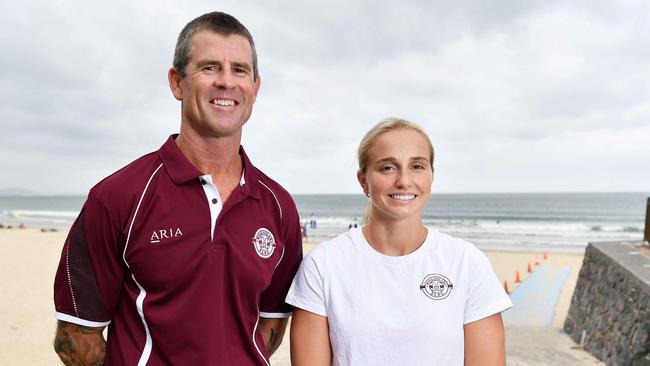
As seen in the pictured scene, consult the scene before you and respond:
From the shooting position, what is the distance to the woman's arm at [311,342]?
197 cm

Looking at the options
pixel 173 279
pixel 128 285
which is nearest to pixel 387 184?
pixel 173 279

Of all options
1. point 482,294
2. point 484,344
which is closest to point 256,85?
point 482,294

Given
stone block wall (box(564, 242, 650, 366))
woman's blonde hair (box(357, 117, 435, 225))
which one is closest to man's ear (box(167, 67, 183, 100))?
woman's blonde hair (box(357, 117, 435, 225))

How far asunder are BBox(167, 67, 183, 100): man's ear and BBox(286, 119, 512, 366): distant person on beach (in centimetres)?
76

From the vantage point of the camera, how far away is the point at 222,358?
182 centimetres

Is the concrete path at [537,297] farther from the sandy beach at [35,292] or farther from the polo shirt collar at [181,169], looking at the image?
the polo shirt collar at [181,169]

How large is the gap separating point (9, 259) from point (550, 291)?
1518 centimetres

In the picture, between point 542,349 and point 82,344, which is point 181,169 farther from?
point 542,349

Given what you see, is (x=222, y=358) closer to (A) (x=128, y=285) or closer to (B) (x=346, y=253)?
(A) (x=128, y=285)

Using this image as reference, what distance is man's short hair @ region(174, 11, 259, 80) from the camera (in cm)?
196

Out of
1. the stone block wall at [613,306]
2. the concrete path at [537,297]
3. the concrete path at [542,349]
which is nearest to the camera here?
the stone block wall at [613,306]

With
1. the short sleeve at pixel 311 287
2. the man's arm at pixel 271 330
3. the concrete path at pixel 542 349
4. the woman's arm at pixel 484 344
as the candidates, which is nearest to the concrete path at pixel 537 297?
the concrete path at pixel 542 349

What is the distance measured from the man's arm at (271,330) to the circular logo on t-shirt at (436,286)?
28.6 inches

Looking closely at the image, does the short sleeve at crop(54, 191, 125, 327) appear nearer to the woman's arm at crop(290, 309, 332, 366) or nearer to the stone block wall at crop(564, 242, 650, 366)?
the woman's arm at crop(290, 309, 332, 366)
